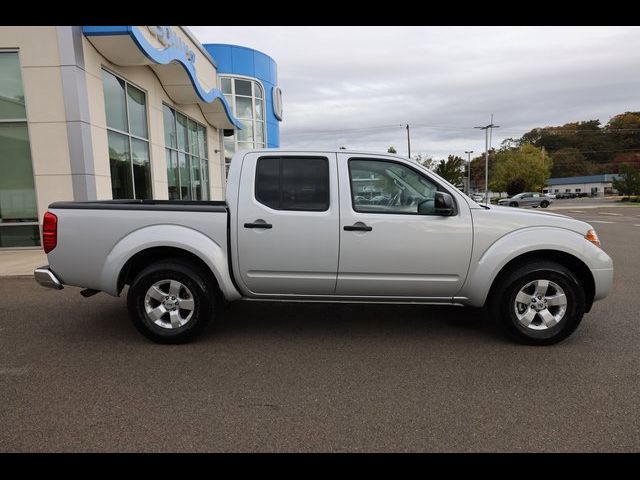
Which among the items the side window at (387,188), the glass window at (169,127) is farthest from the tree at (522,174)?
the side window at (387,188)

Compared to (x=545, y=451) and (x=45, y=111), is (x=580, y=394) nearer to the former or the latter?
(x=545, y=451)

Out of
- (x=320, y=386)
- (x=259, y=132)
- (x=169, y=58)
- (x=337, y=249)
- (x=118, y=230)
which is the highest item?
(x=259, y=132)

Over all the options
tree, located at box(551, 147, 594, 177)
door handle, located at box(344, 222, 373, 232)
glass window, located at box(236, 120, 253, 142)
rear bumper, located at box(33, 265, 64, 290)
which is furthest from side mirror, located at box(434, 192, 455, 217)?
tree, located at box(551, 147, 594, 177)

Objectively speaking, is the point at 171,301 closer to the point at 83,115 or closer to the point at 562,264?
the point at 562,264

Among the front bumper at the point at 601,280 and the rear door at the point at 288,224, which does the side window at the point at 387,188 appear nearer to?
the rear door at the point at 288,224

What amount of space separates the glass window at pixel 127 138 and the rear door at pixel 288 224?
27.0 ft

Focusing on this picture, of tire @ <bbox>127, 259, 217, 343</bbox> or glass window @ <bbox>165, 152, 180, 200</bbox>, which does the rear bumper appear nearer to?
tire @ <bbox>127, 259, 217, 343</bbox>

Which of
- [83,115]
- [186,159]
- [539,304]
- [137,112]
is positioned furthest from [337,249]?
[186,159]

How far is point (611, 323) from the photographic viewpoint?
466 cm

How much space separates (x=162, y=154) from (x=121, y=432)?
12.6m

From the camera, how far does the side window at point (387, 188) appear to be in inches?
160

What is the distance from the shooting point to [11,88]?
30.9 ft

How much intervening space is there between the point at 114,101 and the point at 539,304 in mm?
11257

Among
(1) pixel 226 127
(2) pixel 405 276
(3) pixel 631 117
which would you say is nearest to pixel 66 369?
(2) pixel 405 276
